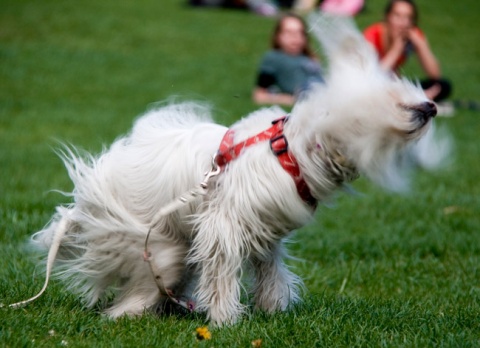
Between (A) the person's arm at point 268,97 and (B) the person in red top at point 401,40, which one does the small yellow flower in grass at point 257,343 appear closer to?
(B) the person in red top at point 401,40

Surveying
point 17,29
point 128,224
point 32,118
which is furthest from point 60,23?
point 128,224

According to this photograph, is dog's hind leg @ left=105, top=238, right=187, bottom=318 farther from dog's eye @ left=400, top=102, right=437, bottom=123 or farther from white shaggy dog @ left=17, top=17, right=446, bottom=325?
dog's eye @ left=400, top=102, right=437, bottom=123

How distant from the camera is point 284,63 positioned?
1188 cm

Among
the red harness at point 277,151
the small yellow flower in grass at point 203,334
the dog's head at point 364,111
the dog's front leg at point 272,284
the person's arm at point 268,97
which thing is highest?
the dog's head at point 364,111

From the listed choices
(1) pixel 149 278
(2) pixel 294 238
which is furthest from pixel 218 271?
(2) pixel 294 238

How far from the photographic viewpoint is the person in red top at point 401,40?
36.8ft

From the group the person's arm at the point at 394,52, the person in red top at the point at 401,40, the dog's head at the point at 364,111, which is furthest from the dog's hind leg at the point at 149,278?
the person in red top at the point at 401,40

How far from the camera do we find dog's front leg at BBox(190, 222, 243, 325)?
3.64 meters

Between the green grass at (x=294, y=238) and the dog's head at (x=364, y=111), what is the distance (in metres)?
0.72

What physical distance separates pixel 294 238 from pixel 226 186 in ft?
7.77

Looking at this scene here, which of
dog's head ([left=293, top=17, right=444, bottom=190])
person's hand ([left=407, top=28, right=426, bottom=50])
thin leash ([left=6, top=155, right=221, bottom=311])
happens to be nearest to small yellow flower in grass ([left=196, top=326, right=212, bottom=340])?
thin leash ([left=6, top=155, right=221, bottom=311])

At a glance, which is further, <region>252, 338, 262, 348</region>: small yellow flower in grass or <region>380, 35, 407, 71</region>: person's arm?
<region>380, 35, 407, 71</region>: person's arm

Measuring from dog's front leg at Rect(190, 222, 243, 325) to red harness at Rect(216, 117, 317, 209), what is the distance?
28 centimetres

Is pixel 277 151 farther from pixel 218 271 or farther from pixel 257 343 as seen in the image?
pixel 257 343
